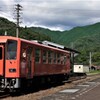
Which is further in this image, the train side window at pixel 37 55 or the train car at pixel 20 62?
Result: the train side window at pixel 37 55

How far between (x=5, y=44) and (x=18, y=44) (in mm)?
657

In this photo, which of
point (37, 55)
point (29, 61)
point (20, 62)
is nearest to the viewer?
point (20, 62)

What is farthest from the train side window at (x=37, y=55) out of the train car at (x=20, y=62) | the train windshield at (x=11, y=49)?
the train windshield at (x=11, y=49)

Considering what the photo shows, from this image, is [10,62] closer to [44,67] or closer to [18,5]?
[44,67]

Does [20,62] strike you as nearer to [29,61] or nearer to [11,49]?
[11,49]

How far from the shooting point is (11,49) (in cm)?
1833

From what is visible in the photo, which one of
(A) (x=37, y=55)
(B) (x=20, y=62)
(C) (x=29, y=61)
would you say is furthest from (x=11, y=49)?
(A) (x=37, y=55)

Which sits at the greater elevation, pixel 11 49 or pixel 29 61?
pixel 11 49

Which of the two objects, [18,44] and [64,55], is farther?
[64,55]

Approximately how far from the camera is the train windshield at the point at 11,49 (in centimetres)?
1820

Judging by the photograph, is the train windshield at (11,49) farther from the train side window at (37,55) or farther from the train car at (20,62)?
the train side window at (37,55)

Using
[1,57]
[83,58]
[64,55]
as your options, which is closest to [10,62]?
[1,57]

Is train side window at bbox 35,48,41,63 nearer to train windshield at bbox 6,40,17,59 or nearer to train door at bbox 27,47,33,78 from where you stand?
train door at bbox 27,47,33,78

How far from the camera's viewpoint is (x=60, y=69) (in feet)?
93.4
